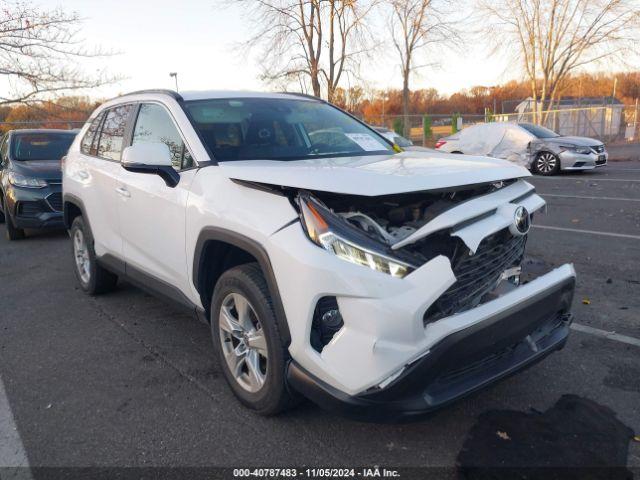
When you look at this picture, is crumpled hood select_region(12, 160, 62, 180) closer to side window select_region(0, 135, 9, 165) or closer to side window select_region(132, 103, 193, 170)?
side window select_region(0, 135, 9, 165)

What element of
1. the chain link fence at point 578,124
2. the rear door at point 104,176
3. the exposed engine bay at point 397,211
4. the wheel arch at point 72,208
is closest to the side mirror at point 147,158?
the rear door at point 104,176

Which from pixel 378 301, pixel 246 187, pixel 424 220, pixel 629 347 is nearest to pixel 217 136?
pixel 246 187

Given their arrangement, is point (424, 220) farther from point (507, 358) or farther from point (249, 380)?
point (249, 380)

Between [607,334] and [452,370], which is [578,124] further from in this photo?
[452,370]

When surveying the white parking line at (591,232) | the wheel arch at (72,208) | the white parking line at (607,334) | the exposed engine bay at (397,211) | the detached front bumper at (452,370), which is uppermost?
the exposed engine bay at (397,211)

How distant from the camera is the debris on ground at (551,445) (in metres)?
2.33

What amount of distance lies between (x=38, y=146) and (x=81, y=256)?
175 inches

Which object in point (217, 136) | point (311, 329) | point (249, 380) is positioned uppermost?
point (217, 136)

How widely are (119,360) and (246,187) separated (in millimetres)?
1791

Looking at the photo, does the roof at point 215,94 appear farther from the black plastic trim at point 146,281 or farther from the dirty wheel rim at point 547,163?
the dirty wheel rim at point 547,163

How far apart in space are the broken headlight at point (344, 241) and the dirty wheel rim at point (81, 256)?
11.0ft

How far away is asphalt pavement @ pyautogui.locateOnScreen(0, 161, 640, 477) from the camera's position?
2.57 metres

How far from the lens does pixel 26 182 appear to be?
757 centimetres

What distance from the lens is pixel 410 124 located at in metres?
26.5
